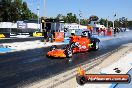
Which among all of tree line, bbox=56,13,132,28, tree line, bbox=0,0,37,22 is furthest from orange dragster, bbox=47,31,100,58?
tree line, bbox=56,13,132,28

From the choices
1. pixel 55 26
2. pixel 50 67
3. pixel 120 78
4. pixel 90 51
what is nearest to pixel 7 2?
pixel 55 26

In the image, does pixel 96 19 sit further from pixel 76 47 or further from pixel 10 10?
pixel 76 47

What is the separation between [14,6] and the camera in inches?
3349

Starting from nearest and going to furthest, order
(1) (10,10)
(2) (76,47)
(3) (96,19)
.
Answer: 1. (2) (76,47)
2. (1) (10,10)
3. (3) (96,19)

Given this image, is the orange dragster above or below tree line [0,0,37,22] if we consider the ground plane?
below

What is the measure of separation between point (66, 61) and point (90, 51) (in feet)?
18.1

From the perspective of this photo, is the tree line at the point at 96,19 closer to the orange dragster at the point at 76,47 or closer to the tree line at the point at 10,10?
the tree line at the point at 10,10

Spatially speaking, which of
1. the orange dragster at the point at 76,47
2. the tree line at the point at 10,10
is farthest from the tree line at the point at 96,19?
the orange dragster at the point at 76,47

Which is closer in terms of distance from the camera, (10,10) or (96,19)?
(10,10)

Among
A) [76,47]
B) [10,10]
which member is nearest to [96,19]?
[10,10]

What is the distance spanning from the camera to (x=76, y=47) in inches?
728

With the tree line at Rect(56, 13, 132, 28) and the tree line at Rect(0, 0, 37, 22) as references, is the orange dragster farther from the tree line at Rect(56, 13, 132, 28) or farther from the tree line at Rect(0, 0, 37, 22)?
the tree line at Rect(56, 13, 132, 28)

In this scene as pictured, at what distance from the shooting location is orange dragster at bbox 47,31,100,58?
16.3m

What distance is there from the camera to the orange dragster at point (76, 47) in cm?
1627
